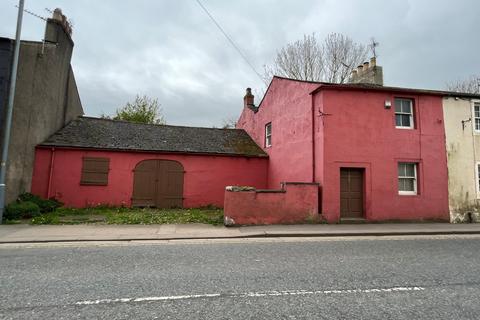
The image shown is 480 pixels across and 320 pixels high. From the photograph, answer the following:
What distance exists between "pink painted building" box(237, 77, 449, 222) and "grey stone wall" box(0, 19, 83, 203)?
41.0 feet

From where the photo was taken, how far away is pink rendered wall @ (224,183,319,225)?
460 inches

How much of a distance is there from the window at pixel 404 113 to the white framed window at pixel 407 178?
69.3 inches

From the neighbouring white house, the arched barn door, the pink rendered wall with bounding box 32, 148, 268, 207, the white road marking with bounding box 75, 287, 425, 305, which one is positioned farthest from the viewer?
the arched barn door

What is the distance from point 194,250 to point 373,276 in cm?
A: 420

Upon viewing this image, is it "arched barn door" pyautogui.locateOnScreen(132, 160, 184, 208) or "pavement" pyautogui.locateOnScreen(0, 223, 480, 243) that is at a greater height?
"arched barn door" pyautogui.locateOnScreen(132, 160, 184, 208)

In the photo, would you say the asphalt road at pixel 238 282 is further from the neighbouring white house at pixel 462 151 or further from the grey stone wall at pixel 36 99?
the grey stone wall at pixel 36 99

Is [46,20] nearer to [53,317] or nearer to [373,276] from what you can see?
[53,317]

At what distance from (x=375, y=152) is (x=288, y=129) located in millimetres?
4611

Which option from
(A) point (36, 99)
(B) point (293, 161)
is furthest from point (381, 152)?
(A) point (36, 99)

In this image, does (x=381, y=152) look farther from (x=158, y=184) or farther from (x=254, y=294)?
(x=158, y=184)

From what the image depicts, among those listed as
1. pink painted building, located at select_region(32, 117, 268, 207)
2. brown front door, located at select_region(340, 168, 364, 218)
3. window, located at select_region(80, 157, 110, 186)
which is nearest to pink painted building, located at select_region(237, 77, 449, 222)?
brown front door, located at select_region(340, 168, 364, 218)

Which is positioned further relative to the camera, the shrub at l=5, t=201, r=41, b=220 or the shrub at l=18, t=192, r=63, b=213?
the shrub at l=18, t=192, r=63, b=213

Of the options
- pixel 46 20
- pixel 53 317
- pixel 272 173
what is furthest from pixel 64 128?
pixel 53 317

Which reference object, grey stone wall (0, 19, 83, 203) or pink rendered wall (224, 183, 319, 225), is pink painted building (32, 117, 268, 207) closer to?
grey stone wall (0, 19, 83, 203)
